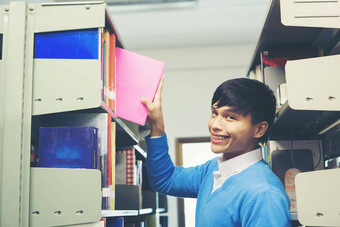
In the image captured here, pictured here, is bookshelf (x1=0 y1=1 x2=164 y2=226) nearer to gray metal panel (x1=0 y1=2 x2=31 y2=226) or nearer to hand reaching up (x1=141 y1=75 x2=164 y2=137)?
gray metal panel (x1=0 y1=2 x2=31 y2=226)

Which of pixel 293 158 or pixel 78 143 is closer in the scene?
pixel 78 143

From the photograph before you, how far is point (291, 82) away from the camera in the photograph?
119cm

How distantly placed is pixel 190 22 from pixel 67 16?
2921 mm

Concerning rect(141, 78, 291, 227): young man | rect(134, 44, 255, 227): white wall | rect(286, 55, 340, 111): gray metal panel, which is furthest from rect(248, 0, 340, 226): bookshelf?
rect(134, 44, 255, 227): white wall

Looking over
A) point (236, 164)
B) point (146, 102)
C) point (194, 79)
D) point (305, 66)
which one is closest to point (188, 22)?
point (194, 79)

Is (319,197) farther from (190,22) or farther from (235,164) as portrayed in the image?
(190,22)

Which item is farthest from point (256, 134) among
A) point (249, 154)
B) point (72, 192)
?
point (72, 192)

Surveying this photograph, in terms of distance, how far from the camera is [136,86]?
5.39 feet

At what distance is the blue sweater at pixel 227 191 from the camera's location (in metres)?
1.32

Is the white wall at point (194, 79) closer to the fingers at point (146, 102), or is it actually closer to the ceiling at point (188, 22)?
the ceiling at point (188, 22)

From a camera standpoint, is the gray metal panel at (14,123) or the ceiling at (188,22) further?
the ceiling at (188,22)

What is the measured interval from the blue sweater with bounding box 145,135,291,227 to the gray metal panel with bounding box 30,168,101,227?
17.2 inches

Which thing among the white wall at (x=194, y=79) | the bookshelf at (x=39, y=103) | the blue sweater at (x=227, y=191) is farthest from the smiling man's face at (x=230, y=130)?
the white wall at (x=194, y=79)

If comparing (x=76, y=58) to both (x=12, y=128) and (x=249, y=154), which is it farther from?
(x=249, y=154)
